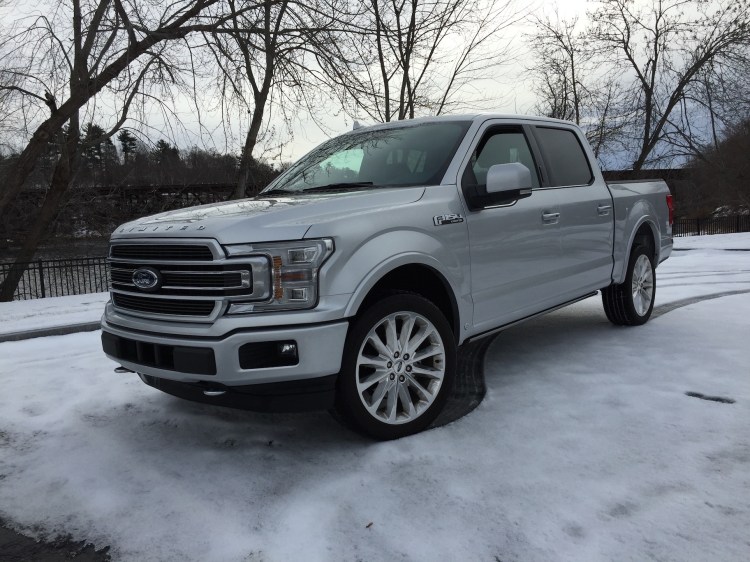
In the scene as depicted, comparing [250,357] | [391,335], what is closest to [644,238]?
[391,335]

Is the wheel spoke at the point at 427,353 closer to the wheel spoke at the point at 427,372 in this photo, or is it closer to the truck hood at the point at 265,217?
the wheel spoke at the point at 427,372

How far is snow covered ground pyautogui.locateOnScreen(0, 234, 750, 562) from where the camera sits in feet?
7.82

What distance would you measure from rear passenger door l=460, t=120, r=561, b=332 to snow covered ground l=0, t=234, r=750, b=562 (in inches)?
24.9

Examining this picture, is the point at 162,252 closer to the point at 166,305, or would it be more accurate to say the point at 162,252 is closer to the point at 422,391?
the point at 166,305

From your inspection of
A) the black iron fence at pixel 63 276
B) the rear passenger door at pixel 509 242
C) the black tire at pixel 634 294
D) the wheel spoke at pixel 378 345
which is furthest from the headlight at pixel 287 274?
the black iron fence at pixel 63 276

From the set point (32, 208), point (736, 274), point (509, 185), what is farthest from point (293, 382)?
Answer: point (32, 208)

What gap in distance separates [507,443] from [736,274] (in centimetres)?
920

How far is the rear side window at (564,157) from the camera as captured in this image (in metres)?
4.93

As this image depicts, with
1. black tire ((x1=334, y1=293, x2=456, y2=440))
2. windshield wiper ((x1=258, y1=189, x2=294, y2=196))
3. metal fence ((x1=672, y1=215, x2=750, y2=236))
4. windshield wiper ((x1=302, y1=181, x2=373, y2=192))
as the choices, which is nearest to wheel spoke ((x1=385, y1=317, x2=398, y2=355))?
black tire ((x1=334, y1=293, x2=456, y2=440))

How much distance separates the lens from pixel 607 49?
2536cm

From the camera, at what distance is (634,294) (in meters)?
6.01

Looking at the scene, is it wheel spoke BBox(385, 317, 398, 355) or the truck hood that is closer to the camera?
the truck hood

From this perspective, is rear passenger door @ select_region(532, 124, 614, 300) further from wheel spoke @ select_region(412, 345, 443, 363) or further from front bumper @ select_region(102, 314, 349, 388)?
front bumper @ select_region(102, 314, 349, 388)

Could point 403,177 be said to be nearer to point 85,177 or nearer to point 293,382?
point 293,382
